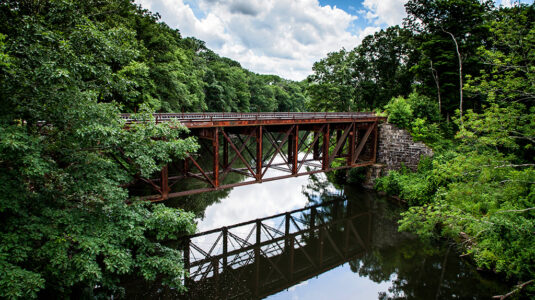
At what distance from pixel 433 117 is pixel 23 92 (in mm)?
25894

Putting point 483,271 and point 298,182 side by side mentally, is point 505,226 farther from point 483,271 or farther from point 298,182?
point 298,182

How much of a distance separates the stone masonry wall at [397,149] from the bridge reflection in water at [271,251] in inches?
238

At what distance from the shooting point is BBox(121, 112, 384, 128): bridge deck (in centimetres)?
1362

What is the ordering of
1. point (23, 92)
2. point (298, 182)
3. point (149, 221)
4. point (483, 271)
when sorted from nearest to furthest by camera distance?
point (23, 92)
point (149, 221)
point (483, 271)
point (298, 182)

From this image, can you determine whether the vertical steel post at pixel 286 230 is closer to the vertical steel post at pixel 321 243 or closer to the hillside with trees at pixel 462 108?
the vertical steel post at pixel 321 243

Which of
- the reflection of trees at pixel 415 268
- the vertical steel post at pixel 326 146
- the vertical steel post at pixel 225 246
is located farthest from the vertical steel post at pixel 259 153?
the reflection of trees at pixel 415 268

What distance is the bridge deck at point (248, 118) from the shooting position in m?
13.6

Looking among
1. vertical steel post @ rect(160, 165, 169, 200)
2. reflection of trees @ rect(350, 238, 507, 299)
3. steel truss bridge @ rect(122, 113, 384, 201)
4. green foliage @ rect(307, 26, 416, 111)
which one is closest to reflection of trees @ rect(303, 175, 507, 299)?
reflection of trees @ rect(350, 238, 507, 299)

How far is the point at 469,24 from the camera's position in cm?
2216

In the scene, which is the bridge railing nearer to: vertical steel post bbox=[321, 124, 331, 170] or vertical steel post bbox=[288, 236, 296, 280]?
vertical steel post bbox=[321, 124, 331, 170]

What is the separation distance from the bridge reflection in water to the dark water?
45 millimetres

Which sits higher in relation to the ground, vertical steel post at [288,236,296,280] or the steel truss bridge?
the steel truss bridge

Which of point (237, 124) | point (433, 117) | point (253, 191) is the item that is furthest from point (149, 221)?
point (433, 117)

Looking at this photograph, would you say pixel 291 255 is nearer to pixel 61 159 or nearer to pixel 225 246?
pixel 225 246
